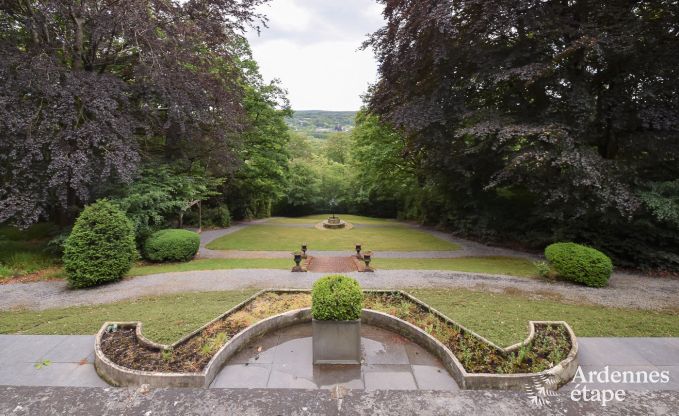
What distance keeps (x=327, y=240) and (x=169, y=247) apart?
24.6ft

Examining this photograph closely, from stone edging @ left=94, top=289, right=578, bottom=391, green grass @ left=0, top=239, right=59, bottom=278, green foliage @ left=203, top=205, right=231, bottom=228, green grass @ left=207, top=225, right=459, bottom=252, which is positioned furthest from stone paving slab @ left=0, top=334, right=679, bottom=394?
green foliage @ left=203, top=205, right=231, bottom=228

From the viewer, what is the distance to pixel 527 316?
6.34 meters

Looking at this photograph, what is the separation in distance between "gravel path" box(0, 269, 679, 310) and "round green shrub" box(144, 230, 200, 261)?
180cm

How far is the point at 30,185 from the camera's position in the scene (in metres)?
Result: 9.62

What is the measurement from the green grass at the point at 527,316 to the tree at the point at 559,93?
390 centimetres

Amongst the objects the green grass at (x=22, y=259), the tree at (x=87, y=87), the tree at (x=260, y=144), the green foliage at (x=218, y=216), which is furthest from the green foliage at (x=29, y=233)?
the tree at (x=260, y=144)

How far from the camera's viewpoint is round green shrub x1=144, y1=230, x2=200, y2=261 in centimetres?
1137

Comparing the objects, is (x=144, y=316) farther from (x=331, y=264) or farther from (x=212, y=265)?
(x=331, y=264)

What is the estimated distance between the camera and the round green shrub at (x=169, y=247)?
11.4 m

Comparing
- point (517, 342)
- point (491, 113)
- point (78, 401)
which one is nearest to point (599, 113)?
point (491, 113)

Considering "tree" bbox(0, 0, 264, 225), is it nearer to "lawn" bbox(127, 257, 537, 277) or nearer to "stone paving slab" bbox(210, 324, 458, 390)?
"lawn" bbox(127, 257, 537, 277)

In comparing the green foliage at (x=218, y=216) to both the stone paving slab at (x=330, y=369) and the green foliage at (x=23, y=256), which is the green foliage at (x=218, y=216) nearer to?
the green foliage at (x=23, y=256)

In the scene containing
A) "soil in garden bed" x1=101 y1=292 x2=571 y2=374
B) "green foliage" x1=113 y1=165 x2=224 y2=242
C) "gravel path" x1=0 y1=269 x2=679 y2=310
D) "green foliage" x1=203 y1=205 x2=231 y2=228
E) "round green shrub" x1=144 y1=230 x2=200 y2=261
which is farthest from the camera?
"green foliage" x1=203 y1=205 x2=231 y2=228

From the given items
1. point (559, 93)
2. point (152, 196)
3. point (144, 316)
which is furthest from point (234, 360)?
point (559, 93)
